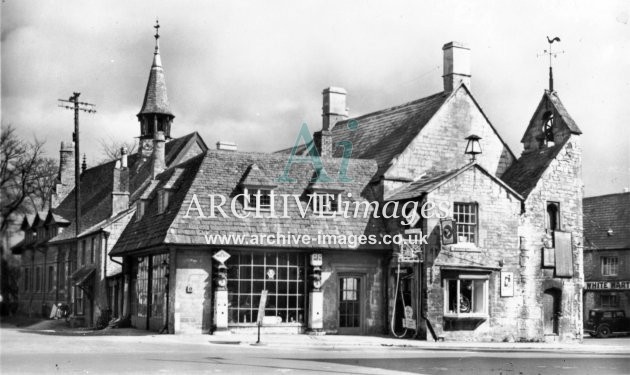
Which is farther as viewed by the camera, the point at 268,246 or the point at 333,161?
the point at 333,161

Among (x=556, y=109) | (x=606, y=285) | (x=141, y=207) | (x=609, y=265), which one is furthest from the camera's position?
(x=609, y=265)

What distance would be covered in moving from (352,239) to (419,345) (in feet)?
19.6

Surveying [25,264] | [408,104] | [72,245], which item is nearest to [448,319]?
[408,104]

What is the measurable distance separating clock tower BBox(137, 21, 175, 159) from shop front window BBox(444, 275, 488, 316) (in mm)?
28370

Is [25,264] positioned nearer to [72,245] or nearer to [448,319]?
[72,245]

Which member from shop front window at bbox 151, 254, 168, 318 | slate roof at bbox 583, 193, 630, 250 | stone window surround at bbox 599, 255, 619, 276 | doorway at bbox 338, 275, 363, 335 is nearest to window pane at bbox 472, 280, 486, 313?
doorway at bbox 338, 275, 363, 335

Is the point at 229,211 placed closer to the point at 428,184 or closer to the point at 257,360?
the point at 428,184

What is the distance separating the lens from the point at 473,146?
36.0m

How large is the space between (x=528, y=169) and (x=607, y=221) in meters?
22.2

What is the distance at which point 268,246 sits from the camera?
32.8 m

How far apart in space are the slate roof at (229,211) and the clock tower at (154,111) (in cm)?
1989

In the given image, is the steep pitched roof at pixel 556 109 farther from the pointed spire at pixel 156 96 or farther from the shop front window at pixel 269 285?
the pointed spire at pixel 156 96

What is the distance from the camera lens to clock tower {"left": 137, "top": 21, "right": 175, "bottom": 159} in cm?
5659

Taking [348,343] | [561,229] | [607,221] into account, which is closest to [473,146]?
[561,229]
